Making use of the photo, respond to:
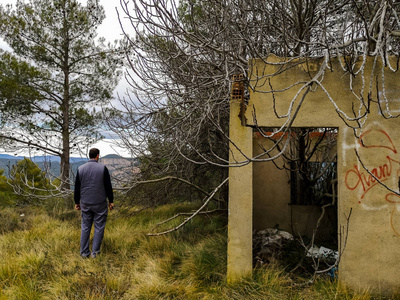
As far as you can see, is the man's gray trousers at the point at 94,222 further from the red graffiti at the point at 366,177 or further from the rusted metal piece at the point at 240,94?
the red graffiti at the point at 366,177

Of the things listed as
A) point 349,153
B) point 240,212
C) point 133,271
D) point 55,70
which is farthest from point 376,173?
point 55,70

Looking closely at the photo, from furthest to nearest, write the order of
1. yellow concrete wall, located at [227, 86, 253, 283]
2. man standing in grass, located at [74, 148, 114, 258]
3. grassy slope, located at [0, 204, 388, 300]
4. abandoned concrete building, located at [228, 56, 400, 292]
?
man standing in grass, located at [74, 148, 114, 258] < yellow concrete wall, located at [227, 86, 253, 283] < grassy slope, located at [0, 204, 388, 300] < abandoned concrete building, located at [228, 56, 400, 292]

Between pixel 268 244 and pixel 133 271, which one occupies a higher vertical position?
pixel 268 244

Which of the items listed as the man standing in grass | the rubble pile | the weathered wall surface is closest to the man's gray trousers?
the man standing in grass

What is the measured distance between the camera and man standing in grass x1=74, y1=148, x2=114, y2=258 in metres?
5.46

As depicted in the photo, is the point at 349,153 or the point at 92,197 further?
the point at 92,197

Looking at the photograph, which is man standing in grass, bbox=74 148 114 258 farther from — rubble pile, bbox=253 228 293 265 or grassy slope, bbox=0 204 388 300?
rubble pile, bbox=253 228 293 265

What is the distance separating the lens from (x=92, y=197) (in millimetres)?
5449

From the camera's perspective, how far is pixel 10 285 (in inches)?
182

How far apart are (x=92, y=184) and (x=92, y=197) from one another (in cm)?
21

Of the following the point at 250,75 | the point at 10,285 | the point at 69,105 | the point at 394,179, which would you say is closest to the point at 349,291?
the point at 394,179

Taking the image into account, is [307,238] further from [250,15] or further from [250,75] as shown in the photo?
[250,15]

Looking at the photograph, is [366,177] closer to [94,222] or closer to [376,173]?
[376,173]

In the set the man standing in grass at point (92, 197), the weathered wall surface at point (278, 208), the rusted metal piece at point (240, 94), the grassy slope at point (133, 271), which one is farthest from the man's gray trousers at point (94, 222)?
the weathered wall surface at point (278, 208)
